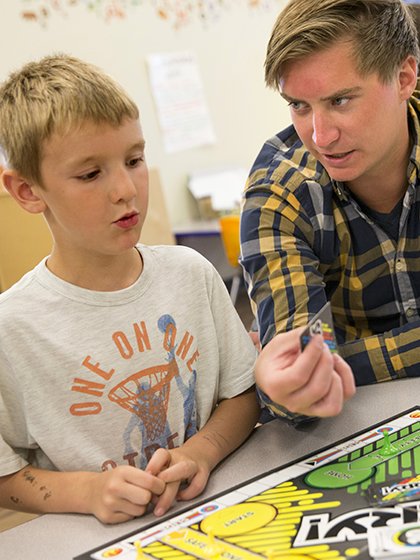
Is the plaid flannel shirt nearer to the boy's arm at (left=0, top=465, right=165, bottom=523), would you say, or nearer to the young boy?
the young boy

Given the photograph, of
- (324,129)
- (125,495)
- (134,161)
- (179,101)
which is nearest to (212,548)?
(125,495)

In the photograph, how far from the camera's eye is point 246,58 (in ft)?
20.3

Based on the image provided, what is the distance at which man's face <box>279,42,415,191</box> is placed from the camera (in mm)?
1448

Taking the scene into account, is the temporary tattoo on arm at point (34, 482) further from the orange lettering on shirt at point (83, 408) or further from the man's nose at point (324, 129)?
the man's nose at point (324, 129)

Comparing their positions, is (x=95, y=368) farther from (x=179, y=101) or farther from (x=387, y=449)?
(x=179, y=101)

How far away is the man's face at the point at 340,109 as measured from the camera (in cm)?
145

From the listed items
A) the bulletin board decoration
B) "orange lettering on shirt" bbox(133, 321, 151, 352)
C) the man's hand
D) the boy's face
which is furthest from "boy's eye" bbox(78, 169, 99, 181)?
the bulletin board decoration

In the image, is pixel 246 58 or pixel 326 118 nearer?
pixel 326 118

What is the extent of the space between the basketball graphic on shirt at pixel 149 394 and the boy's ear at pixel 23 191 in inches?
12.3

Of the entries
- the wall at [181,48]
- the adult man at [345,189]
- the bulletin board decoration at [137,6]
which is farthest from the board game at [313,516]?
Result: the bulletin board decoration at [137,6]

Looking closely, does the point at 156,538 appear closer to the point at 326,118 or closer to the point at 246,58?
the point at 326,118

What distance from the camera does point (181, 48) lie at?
19.1 ft

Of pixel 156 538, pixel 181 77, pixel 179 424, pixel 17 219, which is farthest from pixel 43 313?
pixel 181 77

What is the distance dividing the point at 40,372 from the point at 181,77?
4803mm
